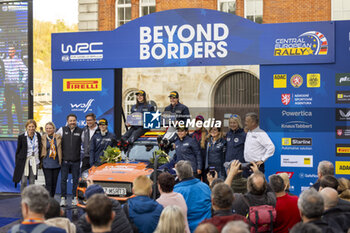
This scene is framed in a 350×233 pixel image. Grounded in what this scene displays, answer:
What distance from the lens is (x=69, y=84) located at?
12797mm

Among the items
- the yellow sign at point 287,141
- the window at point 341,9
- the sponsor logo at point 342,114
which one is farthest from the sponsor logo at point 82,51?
the window at point 341,9

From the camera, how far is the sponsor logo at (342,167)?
34.5ft

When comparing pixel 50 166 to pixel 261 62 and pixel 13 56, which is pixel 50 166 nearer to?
pixel 13 56

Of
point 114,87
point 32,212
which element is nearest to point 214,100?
point 114,87

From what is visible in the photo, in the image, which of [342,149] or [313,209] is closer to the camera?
[313,209]

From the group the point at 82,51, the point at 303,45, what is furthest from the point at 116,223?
the point at 82,51

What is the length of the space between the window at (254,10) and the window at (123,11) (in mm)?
6531

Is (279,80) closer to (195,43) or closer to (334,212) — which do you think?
(195,43)

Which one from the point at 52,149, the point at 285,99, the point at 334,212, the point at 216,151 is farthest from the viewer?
the point at 52,149

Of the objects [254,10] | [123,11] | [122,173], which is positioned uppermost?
[123,11]

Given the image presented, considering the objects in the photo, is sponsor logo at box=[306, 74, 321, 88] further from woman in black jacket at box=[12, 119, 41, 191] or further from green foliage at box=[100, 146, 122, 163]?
woman in black jacket at box=[12, 119, 41, 191]

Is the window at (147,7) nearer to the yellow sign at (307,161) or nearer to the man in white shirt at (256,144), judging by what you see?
the yellow sign at (307,161)

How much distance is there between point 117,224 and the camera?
15.4 ft

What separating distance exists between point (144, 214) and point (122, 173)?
4608 mm
